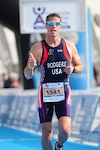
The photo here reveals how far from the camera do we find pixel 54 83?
573 cm

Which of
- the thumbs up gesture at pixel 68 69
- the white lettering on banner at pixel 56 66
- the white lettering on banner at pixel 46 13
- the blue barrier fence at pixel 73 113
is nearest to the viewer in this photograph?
the thumbs up gesture at pixel 68 69

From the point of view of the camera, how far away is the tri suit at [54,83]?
568cm

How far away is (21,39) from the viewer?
49.4 feet

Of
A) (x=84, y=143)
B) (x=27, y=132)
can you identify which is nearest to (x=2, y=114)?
(x=27, y=132)

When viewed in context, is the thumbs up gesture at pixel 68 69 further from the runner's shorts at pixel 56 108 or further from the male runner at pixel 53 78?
the runner's shorts at pixel 56 108

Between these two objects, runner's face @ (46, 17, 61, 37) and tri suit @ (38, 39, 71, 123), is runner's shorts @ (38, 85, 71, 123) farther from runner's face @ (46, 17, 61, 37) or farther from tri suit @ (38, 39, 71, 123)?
runner's face @ (46, 17, 61, 37)

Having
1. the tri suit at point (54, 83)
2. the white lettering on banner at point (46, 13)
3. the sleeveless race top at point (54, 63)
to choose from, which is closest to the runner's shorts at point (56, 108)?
the tri suit at point (54, 83)

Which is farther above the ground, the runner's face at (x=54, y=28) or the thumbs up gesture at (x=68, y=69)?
the runner's face at (x=54, y=28)

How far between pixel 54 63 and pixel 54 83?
260 mm

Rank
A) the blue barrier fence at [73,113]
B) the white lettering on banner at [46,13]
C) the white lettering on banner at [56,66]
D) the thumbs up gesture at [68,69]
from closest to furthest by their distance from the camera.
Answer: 1. the thumbs up gesture at [68,69]
2. the white lettering on banner at [56,66]
3. the blue barrier fence at [73,113]
4. the white lettering on banner at [46,13]

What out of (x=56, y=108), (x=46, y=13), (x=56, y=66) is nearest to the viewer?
(x=56, y=66)

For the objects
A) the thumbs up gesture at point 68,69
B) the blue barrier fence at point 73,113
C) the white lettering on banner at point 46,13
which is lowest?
the blue barrier fence at point 73,113

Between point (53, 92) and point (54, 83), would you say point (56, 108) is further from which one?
point (54, 83)

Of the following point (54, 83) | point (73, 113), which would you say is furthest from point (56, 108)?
point (73, 113)
